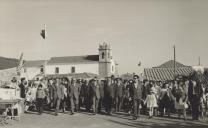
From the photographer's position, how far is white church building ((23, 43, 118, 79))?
85.4m

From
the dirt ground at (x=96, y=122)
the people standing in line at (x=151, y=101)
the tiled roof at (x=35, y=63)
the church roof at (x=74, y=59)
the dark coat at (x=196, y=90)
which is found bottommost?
the dirt ground at (x=96, y=122)

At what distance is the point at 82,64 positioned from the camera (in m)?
89.1

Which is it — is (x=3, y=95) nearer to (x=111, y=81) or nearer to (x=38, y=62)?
(x=111, y=81)

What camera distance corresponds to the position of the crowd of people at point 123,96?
14.0 meters

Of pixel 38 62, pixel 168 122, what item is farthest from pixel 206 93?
pixel 38 62

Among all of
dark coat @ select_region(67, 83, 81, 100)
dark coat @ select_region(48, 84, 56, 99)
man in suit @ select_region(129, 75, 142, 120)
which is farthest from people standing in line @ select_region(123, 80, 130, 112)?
dark coat @ select_region(48, 84, 56, 99)

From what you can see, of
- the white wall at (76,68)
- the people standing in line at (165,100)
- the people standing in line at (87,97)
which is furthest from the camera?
the white wall at (76,68)

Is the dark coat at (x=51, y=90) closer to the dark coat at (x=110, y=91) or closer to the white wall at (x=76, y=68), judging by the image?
the dark coat at (x=110, y=91)

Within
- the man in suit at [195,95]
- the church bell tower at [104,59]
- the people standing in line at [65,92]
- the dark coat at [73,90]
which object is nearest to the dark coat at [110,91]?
the dark coat at [73,90]

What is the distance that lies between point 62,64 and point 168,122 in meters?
77.5

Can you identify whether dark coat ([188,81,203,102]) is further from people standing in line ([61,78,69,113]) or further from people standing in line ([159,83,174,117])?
people standing in line ([61,78,69,113])

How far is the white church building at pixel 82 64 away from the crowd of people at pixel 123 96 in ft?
222

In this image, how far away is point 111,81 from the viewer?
16.1 m

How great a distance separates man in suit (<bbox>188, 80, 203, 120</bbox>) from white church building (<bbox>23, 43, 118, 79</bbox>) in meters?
70.4
